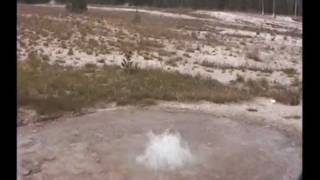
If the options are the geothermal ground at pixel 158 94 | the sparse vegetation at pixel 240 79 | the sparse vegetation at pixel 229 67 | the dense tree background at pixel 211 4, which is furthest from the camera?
the sparse vegetation at pixel 229 67

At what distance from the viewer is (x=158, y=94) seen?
318cm

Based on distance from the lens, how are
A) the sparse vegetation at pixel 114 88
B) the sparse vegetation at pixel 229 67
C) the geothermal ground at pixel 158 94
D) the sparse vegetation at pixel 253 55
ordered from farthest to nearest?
1. the sparse vegetation at pixel 253 55
2. the sparse vegetation at pixel 229 67
3. the sparse vegetation at pixel 114 88
4. the geothermal ground at pixel 158 94

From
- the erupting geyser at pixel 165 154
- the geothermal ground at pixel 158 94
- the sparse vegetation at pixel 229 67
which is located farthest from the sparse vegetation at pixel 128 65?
the erupting geyser at pixel 165 154

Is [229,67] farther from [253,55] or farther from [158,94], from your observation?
[158,94]

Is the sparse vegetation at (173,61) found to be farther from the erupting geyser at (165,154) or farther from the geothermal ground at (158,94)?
the erupting geyser at (165,154)

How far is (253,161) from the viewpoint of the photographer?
74.1 inches

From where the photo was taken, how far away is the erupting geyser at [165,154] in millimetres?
1834

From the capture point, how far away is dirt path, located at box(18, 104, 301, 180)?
5.68 feet

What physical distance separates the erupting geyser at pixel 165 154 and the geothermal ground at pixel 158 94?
0.04 ft

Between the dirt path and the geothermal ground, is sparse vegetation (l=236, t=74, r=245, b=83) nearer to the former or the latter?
the geothermal ground

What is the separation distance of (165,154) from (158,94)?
49.2 inches

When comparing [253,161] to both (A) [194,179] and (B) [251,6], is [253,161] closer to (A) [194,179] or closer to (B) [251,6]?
(A) [194,179]

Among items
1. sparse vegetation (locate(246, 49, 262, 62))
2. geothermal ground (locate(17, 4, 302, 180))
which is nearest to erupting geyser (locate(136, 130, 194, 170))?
geothermal ground (locate(17, 4, 302, 180))

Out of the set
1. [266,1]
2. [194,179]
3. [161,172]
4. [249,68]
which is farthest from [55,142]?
[249,68]
